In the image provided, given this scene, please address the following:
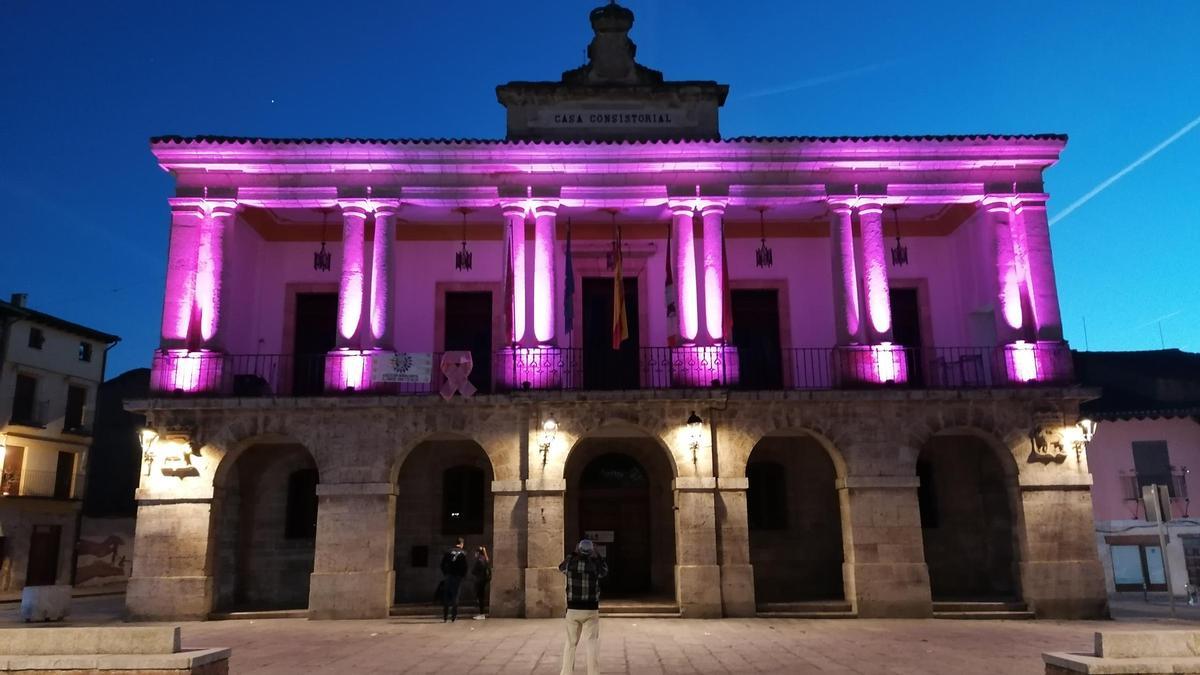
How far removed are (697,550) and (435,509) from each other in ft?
19.1

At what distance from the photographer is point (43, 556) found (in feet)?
90.7

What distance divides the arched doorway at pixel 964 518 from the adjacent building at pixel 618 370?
0.06 metres

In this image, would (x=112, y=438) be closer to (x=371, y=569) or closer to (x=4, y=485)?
(x=4, y=485)

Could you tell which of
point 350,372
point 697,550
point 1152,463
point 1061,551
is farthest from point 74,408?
point 1152,463

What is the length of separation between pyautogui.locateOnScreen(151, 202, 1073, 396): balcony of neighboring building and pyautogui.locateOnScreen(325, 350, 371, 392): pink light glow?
0.09 feet

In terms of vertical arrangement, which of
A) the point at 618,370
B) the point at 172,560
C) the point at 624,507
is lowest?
the point at 172,560

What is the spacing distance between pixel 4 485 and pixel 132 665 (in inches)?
950

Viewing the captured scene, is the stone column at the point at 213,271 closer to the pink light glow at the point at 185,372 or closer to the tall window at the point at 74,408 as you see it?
the pink light glow at the point at 185,372

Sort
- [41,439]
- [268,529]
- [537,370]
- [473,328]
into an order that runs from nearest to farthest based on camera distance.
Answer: [537,370]
[268,529]
[473,328]
[41,439]

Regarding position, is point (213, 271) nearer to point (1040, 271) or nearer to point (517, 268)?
point (517, 268)

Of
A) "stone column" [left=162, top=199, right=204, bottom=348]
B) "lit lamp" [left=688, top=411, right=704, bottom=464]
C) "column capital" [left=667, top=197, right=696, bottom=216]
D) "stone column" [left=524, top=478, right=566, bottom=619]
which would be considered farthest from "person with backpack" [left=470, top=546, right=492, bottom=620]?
"column capital" [left=667, top=197, right=696, bottom=216]

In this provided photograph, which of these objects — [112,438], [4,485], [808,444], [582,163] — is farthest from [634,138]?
[112,438]

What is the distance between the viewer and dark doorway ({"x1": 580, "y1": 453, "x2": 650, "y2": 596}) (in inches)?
707

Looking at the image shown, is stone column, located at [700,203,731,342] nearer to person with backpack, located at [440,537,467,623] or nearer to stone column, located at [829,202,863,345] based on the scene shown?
stone column, located at [829,202,863,345]
